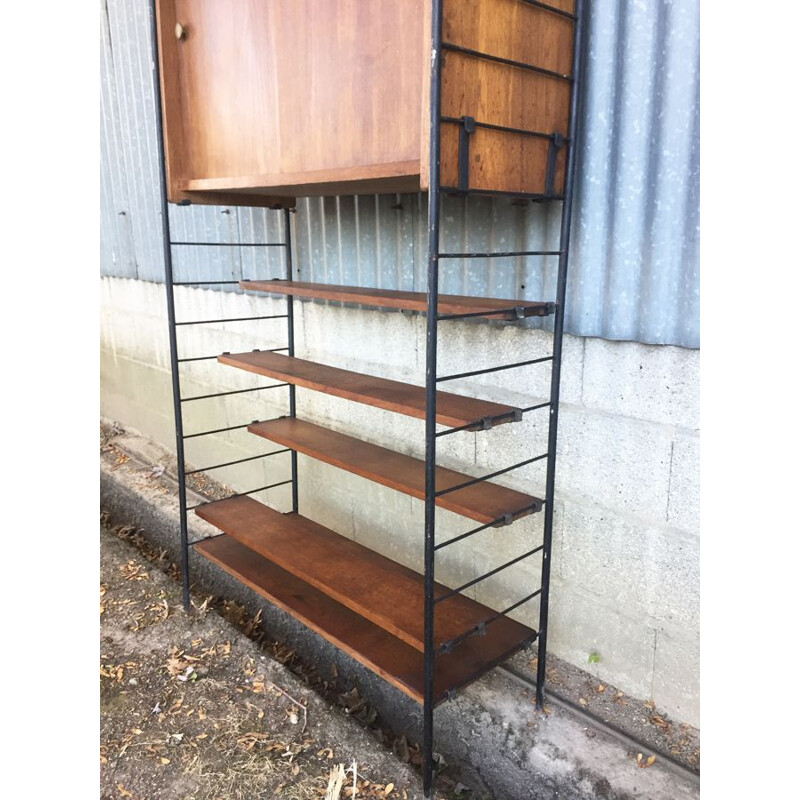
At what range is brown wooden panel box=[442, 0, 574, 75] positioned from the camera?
5.24 feet

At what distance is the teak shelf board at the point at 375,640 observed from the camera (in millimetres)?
2162

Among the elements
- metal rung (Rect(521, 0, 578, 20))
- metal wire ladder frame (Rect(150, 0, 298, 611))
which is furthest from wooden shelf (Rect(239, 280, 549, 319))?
metal rung (Rect(521, 0, 578, 20))

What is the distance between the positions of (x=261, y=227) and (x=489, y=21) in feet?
6.47

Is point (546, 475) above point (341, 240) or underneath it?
underneath

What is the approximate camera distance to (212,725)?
95.9 inches

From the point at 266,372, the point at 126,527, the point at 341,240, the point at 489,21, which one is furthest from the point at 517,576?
the point at 126,527

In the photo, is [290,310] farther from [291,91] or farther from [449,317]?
[449,317]

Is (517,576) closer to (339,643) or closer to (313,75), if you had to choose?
(339,643)

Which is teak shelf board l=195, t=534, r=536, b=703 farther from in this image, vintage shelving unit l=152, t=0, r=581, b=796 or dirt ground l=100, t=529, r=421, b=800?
dirt ground l=100, t=529, r=421, b=800

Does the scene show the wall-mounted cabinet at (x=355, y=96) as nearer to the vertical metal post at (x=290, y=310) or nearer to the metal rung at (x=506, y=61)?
the metal rung at (x=506, y=61)

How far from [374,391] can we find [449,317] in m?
0.48

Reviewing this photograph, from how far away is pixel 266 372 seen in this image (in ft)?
8.79

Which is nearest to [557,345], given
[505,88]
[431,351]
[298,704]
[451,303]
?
[451,303]

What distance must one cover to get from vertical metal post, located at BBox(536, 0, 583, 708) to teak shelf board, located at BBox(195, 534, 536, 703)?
0.14 meters
